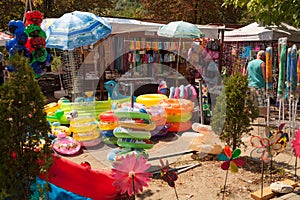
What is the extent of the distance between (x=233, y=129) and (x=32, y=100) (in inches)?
134

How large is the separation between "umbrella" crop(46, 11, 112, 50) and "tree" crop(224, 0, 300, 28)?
340cm

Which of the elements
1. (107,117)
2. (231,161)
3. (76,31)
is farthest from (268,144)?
(76,31)

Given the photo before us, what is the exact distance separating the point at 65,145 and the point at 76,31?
2537 millimetres

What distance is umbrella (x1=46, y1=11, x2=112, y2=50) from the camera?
707 centimetres

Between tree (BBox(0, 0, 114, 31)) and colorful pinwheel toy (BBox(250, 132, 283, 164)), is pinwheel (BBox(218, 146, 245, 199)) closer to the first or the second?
colorful pinwheel toy (BBox(250, 132, 283, 164))

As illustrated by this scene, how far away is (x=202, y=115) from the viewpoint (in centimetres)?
726

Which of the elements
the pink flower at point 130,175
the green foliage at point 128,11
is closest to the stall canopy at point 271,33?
the pink flower at point 130,175

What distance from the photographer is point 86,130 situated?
6.28 metres

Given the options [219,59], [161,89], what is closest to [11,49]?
[161,89]

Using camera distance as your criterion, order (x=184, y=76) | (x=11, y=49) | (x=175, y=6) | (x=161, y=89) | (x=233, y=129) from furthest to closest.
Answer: (x=175, y=6) → (x=184, y=76) → (x=161, y=89) → (x=233, y=129) → (x=11, y=49)

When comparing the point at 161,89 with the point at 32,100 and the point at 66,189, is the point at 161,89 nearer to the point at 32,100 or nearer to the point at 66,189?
the point at 66,189

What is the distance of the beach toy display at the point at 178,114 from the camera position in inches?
280

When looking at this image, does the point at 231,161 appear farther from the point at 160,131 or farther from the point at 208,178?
the point at 160,131

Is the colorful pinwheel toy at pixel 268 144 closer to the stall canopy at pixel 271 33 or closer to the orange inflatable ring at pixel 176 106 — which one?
the orange inflatable ring at pixel 176 106
